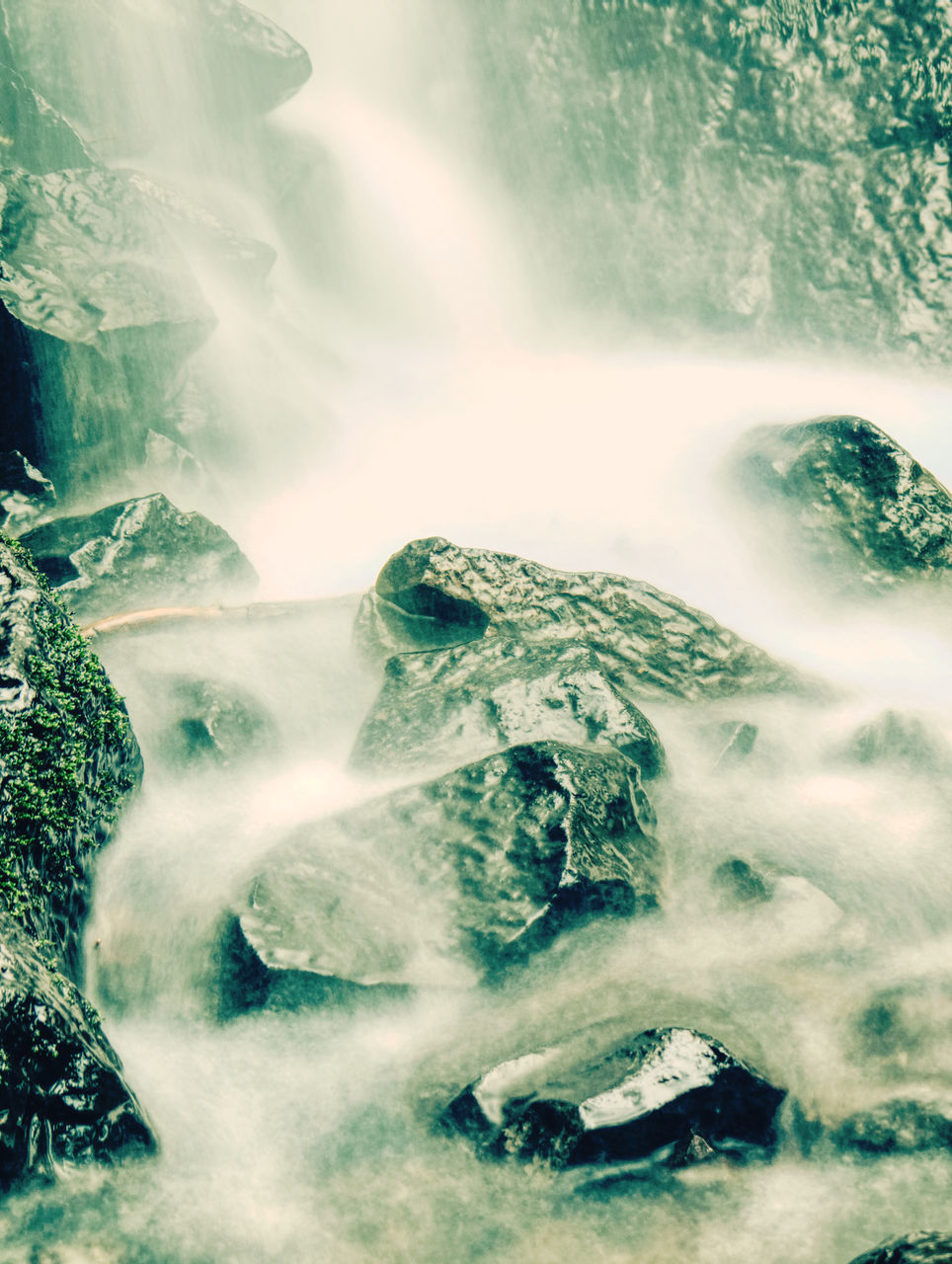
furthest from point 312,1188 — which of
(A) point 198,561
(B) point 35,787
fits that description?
(A) point 198,561

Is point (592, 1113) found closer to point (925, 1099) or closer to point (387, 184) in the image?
point (925, 1099)

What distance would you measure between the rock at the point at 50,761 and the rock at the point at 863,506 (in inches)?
315

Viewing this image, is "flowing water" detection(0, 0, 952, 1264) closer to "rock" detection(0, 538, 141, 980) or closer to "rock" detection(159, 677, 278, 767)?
"rock" detection(159, 677, 278, 767)

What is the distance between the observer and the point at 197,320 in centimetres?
1202

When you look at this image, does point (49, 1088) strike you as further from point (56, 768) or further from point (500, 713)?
point (500, 713)

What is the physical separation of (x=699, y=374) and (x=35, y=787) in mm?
12825

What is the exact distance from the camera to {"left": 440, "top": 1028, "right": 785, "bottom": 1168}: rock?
3779mm

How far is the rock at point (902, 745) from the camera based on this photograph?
6.95 m

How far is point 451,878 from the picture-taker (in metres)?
5.29

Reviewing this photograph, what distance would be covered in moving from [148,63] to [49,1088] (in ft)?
55.6

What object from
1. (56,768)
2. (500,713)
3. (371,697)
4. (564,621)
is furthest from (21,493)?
(500,713)

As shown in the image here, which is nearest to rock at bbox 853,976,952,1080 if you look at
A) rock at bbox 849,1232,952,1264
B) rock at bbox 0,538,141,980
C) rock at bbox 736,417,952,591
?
rock at bbox 849,1232,952,1264

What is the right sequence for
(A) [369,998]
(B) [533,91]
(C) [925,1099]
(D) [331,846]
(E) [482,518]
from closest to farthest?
1. (C) [925,1099]
2. (A) [369,998]
3. (D) [331,846]
4. (E) [482,518]
5. (B) [533,91]

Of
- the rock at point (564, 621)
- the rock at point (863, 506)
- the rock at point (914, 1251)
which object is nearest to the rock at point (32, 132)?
the rock at point (564, 621)
